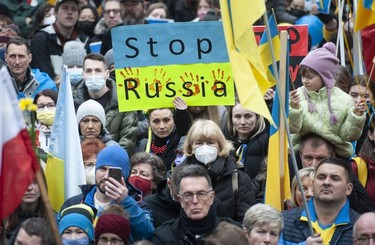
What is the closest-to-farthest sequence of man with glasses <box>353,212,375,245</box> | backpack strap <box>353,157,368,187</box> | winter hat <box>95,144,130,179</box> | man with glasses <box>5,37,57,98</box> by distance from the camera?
man with glasses <box>353,212,375,245</box>, winter hat <box>95,144,130,179</box>, backpack strap <box>353,157,368,187</box>, man with glasses <box>5,37,57,98</box>

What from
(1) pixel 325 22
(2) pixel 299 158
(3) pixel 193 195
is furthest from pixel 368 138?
(1) pixel 325 22

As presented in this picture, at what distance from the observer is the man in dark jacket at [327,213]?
10.6m

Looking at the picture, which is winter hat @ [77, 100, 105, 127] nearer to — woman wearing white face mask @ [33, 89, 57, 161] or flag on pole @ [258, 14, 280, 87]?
woman wearing white face mask @ [33, 89, 57, 161]

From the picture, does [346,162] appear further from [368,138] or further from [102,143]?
[102,143]

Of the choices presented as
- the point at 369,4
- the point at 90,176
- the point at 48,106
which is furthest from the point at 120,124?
the point at 369,4

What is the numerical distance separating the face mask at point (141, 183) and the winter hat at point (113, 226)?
180 centimetres

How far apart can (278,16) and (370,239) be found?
26.4ft

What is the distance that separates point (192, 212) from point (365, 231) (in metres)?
1.31

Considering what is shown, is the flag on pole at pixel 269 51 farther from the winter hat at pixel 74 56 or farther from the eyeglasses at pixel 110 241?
the winter hat at pixel 74 56

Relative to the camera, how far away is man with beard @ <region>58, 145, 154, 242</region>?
10.6 m

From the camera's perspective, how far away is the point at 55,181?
39.7ft

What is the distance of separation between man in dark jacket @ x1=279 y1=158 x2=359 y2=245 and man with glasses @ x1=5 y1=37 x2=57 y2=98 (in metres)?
4.41

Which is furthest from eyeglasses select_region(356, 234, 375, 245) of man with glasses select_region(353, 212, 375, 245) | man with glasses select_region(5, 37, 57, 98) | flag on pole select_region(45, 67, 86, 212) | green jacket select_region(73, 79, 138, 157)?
man with glasses select_region(5, 37, 57, 98)

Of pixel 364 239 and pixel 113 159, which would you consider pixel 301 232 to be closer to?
pixel 364 239
